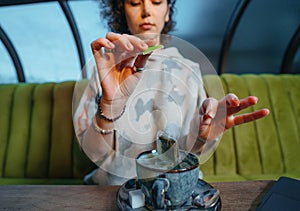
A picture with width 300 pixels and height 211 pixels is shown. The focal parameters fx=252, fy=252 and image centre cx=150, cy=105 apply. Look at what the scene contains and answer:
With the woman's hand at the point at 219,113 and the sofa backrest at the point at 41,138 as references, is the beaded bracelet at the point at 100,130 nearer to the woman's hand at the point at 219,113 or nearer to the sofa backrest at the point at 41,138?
the woman's hand at the point at 219,113

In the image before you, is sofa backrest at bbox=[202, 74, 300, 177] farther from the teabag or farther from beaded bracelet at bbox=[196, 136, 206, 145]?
the teabag

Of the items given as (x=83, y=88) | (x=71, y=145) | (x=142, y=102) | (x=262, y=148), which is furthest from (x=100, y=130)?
(x=262, y=148)

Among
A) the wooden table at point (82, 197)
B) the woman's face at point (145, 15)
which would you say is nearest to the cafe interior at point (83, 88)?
the wooden table at point (82, 197)

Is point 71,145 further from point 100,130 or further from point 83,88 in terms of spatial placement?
point 100,130

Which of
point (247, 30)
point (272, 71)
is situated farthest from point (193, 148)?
point (272, 71)

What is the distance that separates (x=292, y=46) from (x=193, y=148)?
4.36 feet

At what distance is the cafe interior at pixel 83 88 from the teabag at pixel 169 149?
0.07 meters

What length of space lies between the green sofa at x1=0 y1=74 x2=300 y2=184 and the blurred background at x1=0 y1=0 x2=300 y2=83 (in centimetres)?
31

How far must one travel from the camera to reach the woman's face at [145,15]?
64cm

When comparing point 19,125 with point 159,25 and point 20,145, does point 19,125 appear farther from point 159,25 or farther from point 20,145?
point 159,25

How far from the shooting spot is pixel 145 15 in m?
0.64

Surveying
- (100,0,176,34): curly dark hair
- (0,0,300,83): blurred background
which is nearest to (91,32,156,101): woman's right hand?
(100,0,176,34): curly dark hair

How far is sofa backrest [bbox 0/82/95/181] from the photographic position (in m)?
1.23

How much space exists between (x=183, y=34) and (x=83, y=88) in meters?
0.92
